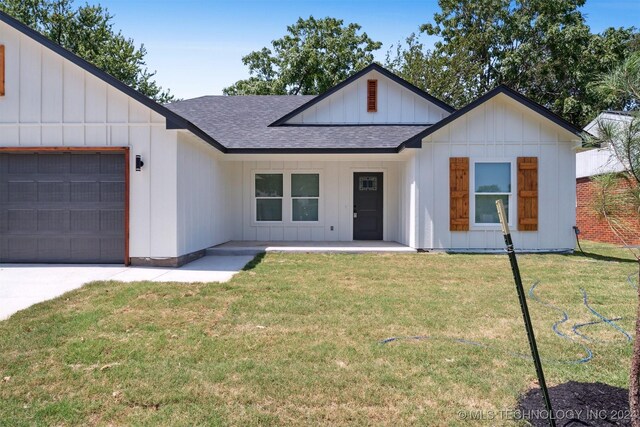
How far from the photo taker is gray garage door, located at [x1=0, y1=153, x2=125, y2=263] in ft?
25.6

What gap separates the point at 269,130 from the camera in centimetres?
1190

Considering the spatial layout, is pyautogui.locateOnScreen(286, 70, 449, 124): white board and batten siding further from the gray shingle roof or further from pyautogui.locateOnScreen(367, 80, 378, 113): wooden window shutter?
the gray shingle roof

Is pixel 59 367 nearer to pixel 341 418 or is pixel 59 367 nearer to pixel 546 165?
pixel 341 418

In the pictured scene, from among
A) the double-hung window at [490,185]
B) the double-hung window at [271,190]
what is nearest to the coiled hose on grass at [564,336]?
the double-hung window at [490,185]

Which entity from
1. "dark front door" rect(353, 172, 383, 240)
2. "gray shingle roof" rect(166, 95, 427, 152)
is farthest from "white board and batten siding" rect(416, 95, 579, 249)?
"dark front door" rect(353, 172, 383, 240)

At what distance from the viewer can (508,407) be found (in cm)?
257

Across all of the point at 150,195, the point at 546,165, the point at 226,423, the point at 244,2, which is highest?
the point at 244,2

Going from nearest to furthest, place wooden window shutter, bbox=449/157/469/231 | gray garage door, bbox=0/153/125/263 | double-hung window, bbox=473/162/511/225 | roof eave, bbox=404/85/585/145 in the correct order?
gray garage door, bbox=0/153/125/263 → roof eave, bbox=404/85/585/145 → wooden window shutter, bbox=449/157/469/231 → double-hung window, bbox=473/162/511/225

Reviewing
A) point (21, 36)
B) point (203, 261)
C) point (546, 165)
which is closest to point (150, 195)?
point (203, 261)

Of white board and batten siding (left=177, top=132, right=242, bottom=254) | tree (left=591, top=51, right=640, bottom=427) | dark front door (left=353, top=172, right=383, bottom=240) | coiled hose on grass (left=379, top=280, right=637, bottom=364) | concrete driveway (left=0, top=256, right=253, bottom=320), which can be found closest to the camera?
tree (left=591, top=51, right=640, bottom=427)

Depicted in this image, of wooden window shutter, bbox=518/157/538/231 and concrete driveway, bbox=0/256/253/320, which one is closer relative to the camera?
concrete driveway, bbox=0/256/253/320

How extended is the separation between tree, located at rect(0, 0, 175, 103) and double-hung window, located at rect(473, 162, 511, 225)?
903 inches

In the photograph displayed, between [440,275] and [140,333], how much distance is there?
16.0 feet

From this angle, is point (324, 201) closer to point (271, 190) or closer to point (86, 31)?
point (271, 190)
